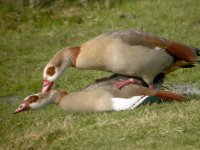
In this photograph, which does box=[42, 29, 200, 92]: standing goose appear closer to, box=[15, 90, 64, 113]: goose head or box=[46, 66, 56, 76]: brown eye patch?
box=[46, 66, 56, 76]: brown eye patch

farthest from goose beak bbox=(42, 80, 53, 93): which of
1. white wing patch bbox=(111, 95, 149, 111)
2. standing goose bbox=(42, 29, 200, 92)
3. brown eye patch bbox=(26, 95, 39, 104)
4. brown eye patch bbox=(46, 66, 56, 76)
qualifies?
white wing patch bbox=(111, 95, 149, 111)

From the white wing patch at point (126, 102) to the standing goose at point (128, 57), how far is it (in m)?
0.31

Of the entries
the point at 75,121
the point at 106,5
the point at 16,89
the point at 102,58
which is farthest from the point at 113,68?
the point at 106,5

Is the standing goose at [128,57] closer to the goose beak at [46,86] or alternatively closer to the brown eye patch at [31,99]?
the goose beak at [46,86]

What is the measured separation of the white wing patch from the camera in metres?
8.20

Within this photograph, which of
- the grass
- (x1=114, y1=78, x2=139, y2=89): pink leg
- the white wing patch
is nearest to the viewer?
the grass

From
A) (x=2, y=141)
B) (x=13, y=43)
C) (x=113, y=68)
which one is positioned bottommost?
(x=13, y=43)

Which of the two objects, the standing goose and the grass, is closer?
the grass

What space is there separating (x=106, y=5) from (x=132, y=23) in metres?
1.76

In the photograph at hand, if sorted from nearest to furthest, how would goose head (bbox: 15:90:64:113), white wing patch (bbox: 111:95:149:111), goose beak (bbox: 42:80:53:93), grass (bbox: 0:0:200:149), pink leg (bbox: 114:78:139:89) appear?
grass (bbox: 0:0:200:149) < white wing patch (bbox: 111:95:149:111) < pink leg (bbox: 114:78:139:89) < goose head (bbox: 15:90:64:113) < goose beak (bbox: 42:80:53:93)

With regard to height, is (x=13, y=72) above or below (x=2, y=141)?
below

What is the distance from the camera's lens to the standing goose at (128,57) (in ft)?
27.2

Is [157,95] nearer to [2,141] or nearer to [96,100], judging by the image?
[96,100]

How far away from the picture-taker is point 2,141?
789 centimetres
